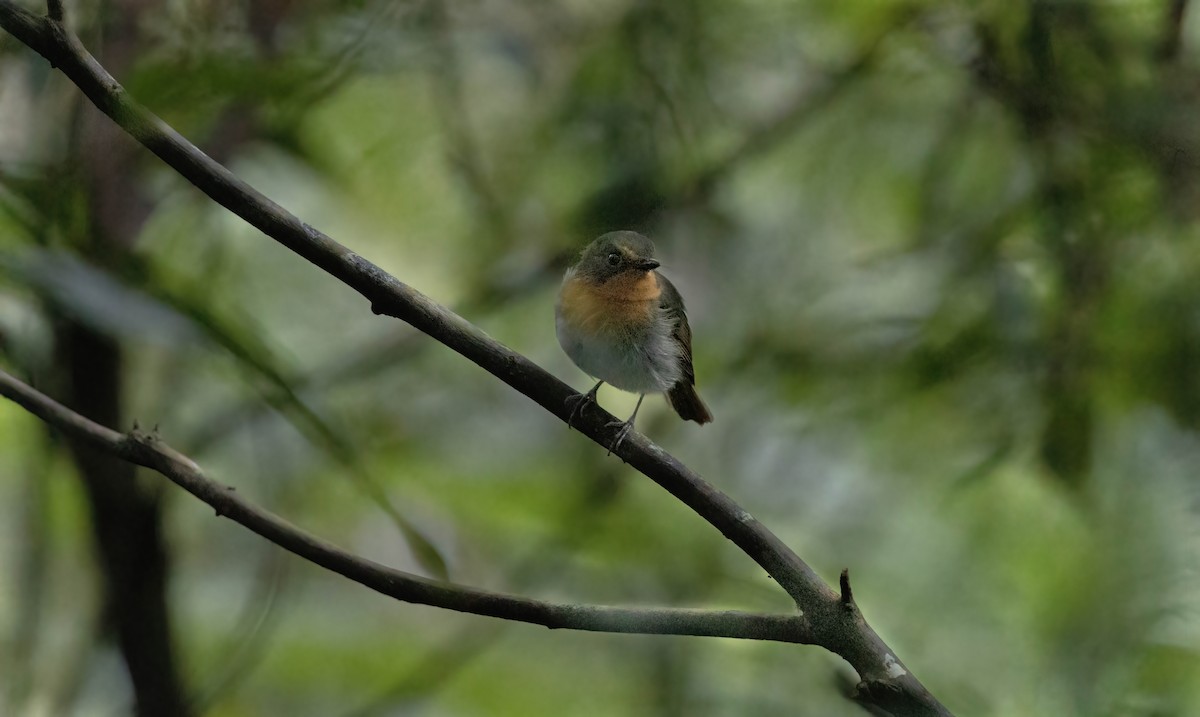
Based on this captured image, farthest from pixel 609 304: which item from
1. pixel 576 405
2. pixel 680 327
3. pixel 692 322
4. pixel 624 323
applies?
pixel 576 405

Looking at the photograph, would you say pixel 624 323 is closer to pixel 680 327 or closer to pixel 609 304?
pixel 609 304

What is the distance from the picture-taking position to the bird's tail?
6.89ft

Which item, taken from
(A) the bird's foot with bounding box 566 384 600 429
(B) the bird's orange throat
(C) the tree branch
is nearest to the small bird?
(B) the bird's orange throat

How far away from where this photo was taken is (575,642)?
6.80 feet

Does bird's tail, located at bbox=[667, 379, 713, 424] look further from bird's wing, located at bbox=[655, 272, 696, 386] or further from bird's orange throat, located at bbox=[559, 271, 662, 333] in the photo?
bird's orange throat, located at bbox=[559, 271, 662, 333]

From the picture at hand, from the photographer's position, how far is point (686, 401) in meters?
2.11

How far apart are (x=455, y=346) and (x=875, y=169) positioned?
5.05 feet

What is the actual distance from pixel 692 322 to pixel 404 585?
1442 mm

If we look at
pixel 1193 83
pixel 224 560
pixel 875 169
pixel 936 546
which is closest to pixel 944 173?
pixel 875 169

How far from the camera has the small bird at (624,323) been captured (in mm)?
1931

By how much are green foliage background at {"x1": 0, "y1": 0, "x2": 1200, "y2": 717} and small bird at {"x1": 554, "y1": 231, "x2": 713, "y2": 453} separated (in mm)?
72

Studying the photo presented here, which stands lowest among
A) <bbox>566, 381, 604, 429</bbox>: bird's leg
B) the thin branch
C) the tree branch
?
the thin branch

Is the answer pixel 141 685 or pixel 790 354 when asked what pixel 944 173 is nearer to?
pixel 790 354

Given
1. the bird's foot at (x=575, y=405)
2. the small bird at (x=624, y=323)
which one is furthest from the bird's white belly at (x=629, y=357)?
the bird's foot at (x=575, y=405)
